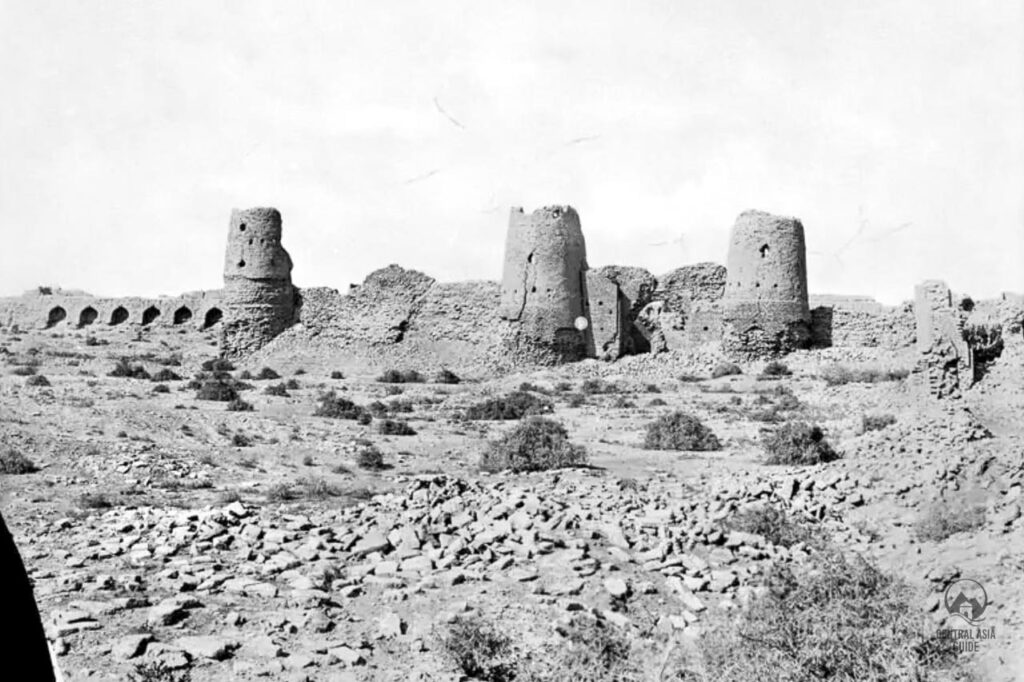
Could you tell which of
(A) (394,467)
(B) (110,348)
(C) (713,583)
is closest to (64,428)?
(A) (394,467)

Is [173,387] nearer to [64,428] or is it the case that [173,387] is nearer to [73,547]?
[64,428]

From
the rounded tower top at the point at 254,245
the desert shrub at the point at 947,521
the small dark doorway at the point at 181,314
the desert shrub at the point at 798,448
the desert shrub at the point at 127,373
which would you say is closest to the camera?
the desert shrub at the point at 947,521

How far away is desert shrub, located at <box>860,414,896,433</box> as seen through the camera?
12154mm

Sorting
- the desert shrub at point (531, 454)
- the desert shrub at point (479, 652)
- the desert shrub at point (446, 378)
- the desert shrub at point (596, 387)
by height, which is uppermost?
the desert shrub at point (446, 378)

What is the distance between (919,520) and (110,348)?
33.8 metres

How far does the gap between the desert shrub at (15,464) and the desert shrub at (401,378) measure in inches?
600

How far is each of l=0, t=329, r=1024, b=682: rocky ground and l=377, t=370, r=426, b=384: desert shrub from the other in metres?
12.0

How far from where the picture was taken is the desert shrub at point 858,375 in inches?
782

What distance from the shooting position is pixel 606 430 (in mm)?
15422

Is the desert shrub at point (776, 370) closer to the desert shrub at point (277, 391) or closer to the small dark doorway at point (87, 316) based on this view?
the desert shrub at point (277, 391)

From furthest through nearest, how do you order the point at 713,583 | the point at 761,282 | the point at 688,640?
1. the point at 761,282
2. the point at 713,583
3. the point at 688,640

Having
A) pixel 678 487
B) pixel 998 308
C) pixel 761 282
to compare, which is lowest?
pixel 678 487

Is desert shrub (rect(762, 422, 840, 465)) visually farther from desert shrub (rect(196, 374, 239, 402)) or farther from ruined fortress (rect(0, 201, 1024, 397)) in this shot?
ruined fortress (rect(0, 201, 1024, 397))

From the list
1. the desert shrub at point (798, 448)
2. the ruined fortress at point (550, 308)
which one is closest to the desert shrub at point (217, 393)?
the ruined fortress at point (550, 308)
